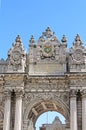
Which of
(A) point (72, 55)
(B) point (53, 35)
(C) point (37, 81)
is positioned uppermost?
(B) point (53, 35)

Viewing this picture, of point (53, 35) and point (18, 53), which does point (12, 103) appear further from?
point (53, 35)

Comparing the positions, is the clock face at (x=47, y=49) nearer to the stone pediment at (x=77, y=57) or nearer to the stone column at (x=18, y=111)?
the stone pediment at (x=77, y=57)

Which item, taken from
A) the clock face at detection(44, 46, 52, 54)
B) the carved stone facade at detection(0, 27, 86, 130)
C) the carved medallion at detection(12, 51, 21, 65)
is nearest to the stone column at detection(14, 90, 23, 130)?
the carved stone facade at detection(0, 27, 86, 130)

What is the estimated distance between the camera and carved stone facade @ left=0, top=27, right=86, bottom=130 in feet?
82.0

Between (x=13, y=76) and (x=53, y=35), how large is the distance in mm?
4711

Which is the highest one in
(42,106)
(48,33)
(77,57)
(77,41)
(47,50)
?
(48,33)

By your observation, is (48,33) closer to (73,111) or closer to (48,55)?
(48,55)

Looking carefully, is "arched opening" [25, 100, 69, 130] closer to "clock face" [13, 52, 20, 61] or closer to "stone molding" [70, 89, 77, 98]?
"stone molding" [70, 89, 77, 98]

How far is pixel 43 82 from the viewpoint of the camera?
2597 centimetres

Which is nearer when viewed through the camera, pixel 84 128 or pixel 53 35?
pixel 84 128

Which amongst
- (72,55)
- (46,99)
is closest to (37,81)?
(46,99)

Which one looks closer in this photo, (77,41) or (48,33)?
(77,41)

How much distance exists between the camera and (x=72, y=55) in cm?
2617

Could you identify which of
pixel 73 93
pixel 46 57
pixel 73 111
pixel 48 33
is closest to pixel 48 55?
pixel 46 57
